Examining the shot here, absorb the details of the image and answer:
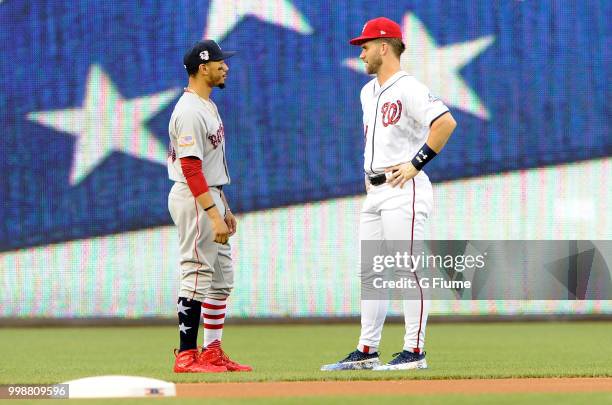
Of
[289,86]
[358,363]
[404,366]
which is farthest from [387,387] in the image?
[289,86]

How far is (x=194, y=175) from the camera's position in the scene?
5906 mm

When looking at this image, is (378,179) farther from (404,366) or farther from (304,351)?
(304,351)

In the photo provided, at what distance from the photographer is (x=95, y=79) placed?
10242 millimetres

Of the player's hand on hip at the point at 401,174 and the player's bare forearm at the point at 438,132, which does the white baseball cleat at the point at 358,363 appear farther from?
the player's bare forearm at the point at 438,132

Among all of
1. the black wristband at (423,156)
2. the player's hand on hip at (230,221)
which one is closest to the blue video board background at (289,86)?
the player's hand on hip at (230,221)

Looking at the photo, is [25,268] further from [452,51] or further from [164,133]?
[452,51]

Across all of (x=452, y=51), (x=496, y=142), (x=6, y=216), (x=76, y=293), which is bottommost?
(x=76, y=293)

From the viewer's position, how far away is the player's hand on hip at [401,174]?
5.86 meters

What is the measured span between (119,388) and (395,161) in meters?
2.02

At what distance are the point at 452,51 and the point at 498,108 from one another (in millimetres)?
696

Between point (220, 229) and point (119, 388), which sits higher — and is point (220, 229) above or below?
above

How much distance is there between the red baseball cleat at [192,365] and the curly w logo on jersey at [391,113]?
1656mm

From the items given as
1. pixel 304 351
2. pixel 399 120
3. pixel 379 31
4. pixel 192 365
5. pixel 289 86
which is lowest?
pixel 304 351

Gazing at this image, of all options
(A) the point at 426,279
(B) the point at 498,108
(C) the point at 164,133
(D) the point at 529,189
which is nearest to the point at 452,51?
(B) the point at 498,108
